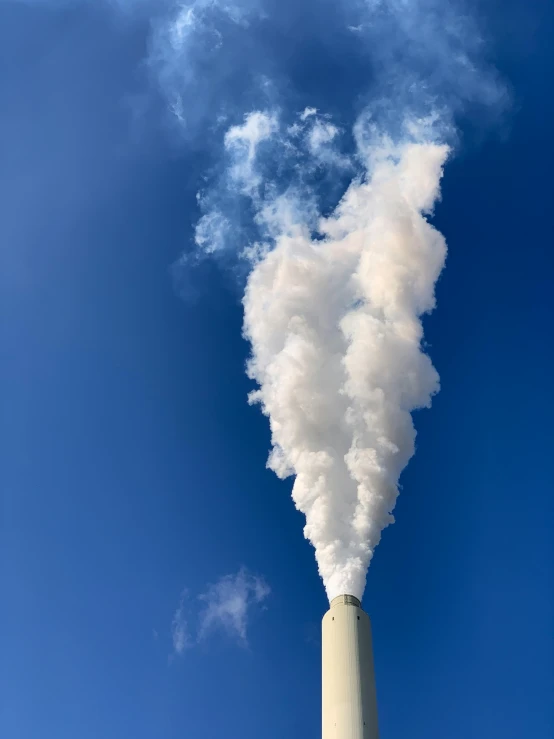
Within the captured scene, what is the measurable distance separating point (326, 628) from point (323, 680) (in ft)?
7.11

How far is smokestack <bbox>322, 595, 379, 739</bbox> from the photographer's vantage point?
2397 centimetres

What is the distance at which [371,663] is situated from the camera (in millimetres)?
26031

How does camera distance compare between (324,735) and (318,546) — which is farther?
(318,546)

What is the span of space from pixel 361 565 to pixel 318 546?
257cm

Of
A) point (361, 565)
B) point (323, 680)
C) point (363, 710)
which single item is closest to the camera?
point (363, 710)

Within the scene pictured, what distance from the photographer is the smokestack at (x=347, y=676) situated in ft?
78.6

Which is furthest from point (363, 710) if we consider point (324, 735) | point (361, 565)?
point (361, 565)

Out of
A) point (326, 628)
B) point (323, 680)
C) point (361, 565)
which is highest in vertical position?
point (361, 565)

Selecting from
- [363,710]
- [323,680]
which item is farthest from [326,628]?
[363,710]

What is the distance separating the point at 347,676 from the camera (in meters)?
25.0

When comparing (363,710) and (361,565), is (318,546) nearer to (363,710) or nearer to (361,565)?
(361,565)

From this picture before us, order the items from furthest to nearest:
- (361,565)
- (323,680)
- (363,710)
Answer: (361,565) → (323,680) → (363,710)

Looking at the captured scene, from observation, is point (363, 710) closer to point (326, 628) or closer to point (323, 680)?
point (323, 680)

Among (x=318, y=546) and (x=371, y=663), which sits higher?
(x=318, y=546)
